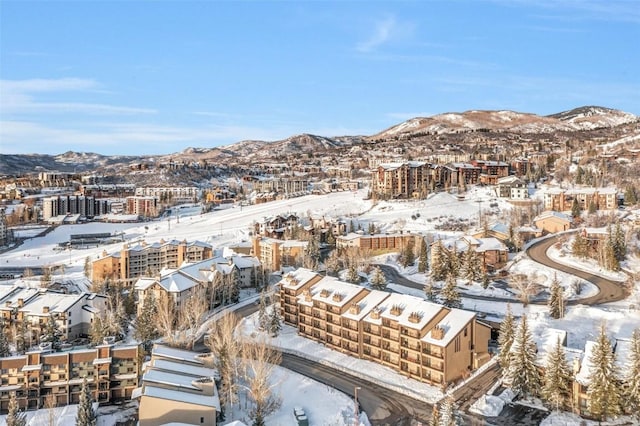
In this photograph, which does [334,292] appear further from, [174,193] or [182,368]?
[174,193]

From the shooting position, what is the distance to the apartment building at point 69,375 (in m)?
28.3

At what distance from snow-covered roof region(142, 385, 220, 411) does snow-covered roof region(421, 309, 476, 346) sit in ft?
37.7

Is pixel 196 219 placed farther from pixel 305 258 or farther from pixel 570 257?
pixel 570 257

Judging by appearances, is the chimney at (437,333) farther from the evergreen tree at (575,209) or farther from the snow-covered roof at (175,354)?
the evergreen tree at (575,209)

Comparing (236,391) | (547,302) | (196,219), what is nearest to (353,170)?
(196,219)

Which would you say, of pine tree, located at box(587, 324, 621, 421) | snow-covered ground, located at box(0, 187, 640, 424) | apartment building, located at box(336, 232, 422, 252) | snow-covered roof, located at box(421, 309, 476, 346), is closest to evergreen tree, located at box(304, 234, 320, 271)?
apartment building, located at box(336, 232, 422, 252)

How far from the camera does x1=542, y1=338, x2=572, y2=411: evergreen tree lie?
76.8ft

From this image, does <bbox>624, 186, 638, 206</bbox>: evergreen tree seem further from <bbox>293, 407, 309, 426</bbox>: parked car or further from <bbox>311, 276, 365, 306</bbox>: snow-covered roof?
<bbox>293, 407, 309, 426</bbox>: parked car

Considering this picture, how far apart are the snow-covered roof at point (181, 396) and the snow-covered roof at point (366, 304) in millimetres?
10642

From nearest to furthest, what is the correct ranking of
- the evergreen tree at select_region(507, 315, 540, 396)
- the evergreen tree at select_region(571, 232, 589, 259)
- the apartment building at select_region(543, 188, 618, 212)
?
the evergreen tree at select_region(507, 315, 540, 396)
the evergreen tree at select_region(571, 232, 589, 259)
the apartment building at select_region(543, 188, 618, 212)

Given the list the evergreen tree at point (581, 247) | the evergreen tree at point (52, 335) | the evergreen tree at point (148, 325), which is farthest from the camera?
the evergreen tree at point (581, 247)

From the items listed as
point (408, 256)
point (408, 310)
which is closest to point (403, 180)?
point (408, 256)

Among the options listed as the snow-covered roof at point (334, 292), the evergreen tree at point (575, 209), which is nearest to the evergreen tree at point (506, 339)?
the snow-covered roof at point (334, 292)

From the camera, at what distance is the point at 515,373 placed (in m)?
24.7
